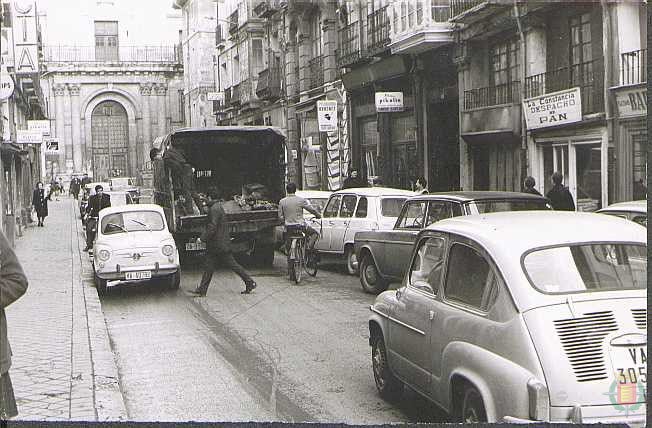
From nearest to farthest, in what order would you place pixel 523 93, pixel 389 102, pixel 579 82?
pixel 579 82 < pixel 523 93 < pixel 389 102

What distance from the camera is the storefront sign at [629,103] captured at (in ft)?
38.8

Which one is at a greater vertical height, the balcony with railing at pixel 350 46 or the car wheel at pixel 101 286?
the balcony with railing at pixel 350 46

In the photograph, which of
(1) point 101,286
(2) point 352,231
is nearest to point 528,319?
(1) point 101,286

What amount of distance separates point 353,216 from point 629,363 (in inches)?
409

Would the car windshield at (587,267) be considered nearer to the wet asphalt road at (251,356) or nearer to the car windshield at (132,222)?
the wet asphalt road at (251,356)

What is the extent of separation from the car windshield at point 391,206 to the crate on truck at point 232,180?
2059mm

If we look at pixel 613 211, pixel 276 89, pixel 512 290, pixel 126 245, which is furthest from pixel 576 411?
pixel 276 89

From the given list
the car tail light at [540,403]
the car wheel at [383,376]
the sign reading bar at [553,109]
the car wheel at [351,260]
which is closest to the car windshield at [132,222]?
the car wheel at [351,260]

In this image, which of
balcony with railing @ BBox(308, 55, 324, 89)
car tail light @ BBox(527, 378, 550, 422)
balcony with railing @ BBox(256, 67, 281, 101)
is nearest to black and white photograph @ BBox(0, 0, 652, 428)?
car tail light @ BBox(527, 378, 550, 422)

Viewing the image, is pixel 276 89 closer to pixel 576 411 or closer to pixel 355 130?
pixel 355 130

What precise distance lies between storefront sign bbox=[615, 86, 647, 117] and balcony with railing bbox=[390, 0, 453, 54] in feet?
26.6

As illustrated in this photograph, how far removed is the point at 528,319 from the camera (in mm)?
4379

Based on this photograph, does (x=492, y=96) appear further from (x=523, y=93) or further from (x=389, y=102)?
(x=389, y=102)

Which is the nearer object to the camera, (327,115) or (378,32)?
(378,32)
